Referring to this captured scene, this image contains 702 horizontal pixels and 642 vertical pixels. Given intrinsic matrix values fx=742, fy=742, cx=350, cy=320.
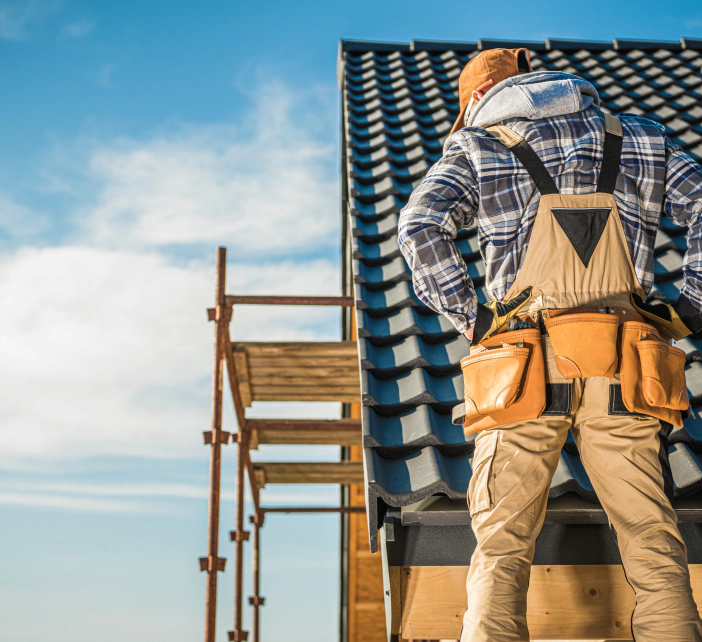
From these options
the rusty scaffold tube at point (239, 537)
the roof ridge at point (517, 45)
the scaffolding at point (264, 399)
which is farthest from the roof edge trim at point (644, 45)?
the rusty scaffold tube at point (239, 537)

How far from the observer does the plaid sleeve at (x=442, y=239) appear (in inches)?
92.7

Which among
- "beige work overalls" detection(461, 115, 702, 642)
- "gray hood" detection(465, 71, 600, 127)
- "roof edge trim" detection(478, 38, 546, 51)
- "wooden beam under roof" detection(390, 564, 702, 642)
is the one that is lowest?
"wooden beam under roof" detection(390, 564, 702, 642)

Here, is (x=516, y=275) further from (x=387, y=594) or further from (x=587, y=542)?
(x=387, y=594)

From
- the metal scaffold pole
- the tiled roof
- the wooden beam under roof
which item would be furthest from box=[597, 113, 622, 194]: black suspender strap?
the metal scaffold pole

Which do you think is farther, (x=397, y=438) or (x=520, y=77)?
(x=397, y=438)

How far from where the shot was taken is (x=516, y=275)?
2.37m

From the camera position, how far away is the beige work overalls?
2.03m

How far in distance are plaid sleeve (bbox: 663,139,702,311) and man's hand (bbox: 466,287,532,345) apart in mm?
623

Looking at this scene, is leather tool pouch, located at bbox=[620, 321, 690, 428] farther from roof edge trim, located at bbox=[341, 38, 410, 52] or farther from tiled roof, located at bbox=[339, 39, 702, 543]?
roof edge trim, located at bbox=[341, 38, 410, 52]

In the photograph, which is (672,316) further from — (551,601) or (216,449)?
(216,449)

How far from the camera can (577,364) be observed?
2.19 metres

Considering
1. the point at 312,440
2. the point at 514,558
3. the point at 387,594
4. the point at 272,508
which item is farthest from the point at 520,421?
the point at 272,508

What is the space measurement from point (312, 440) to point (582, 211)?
19.1ft

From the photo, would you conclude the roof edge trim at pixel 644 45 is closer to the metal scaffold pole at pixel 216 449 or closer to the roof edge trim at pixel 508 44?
the roof edge trim at pixel 508 44
